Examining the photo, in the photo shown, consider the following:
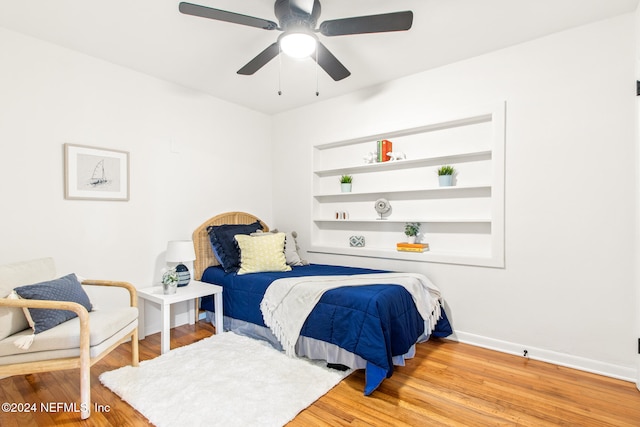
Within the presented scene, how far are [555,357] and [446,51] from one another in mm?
2621

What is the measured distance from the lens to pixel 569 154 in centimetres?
251

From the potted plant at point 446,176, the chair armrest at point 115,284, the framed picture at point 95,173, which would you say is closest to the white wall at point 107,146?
the framed picture at point 95,173

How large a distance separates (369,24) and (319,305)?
1.92 meters

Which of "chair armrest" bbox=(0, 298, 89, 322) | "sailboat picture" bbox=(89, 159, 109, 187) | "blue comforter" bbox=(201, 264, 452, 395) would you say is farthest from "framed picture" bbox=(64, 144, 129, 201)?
"blue comforter" bbox=(201, 264, 452, 395)

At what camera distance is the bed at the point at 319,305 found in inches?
87.3

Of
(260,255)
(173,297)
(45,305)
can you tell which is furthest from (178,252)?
(45,305)

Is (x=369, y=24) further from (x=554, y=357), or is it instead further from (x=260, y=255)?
(x=554, y=357)

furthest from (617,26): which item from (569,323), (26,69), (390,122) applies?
(26,69)

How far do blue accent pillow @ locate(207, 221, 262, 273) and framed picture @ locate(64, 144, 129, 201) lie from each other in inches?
35.7

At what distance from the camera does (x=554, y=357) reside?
8.39 ft

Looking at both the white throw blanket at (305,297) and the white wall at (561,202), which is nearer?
the white wall at (561,202)

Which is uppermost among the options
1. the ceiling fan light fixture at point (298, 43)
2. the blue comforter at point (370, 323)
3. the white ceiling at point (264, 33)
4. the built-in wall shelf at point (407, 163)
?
the white ceiling at point (264, 33)

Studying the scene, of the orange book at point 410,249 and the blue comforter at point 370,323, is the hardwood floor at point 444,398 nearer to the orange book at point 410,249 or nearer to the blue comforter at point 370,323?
the blue comforter at point 370,323

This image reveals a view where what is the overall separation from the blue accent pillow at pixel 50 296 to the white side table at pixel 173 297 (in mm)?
592
